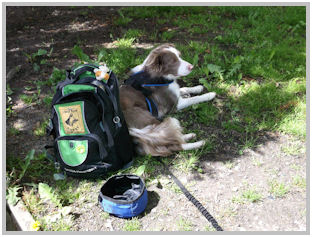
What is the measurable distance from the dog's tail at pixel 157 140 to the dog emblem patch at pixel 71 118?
0.58 metres

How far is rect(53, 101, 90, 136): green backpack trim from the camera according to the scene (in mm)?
2598

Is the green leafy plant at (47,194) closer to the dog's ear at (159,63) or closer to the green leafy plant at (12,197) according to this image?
the green leafy plant at (12,197)

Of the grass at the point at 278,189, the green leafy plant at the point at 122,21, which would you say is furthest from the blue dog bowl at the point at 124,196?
the green leafy plant at the point at 122,21

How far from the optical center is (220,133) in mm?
3398

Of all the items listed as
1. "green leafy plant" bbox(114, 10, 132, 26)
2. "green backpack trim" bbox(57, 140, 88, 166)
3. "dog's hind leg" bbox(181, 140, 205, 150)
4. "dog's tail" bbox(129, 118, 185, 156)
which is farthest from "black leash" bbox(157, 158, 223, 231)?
"green leafy plant" bbox(114, 10, 132, 26)

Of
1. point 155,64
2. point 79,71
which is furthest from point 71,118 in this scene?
point 155,64

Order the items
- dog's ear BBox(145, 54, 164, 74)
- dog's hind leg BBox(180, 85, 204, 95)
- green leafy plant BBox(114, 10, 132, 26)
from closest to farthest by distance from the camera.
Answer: dog's ear BBox(145, 54, 164, 74)
dog's hind leg BBox(180, 85, 204, 95)
green leafy plant BBox(114, 10, 132, 26)

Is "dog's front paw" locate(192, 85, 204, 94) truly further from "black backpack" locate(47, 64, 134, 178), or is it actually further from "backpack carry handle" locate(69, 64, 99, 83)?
"backpack carry handle" locate(69, 64, 99, 83)

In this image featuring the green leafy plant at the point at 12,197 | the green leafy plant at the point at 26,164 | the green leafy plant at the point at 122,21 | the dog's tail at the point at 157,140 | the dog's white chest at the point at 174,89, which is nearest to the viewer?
the green leafy plant at the point at 12,197

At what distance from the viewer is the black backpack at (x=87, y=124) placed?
2.61 metres

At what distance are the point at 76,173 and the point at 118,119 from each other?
68cm

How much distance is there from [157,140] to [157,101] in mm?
700

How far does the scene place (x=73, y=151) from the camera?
2.68m

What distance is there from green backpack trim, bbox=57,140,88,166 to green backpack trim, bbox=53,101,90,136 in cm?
8
